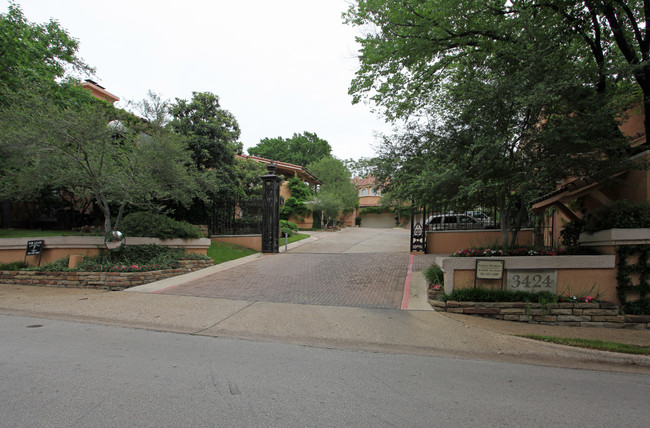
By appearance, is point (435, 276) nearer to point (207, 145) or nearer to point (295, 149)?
point (207, 145)

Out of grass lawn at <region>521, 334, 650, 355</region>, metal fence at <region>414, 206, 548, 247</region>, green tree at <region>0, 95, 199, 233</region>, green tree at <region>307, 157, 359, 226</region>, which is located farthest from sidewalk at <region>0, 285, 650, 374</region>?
green tree at <region>307, 157, 359, 226</region>

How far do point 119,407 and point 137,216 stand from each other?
9705 millimetres

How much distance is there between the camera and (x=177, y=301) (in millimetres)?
7996

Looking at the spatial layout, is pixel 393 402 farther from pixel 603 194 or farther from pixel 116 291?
pixel 116 291

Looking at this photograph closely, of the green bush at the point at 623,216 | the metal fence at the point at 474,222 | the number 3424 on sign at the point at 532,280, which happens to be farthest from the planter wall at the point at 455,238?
the number 3424 on sign at the point at 532,280

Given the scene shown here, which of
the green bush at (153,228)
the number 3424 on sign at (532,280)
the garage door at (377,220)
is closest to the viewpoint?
the number 3424 on sign at (532,280)

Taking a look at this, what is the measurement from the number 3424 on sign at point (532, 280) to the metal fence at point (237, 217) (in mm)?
11153

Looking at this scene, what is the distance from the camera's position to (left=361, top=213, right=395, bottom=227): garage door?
44.3m

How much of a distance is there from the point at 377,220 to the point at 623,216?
38.4 metres

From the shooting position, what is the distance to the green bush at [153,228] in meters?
11.4

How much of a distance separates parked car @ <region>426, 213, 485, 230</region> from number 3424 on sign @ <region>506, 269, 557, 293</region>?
6.79m

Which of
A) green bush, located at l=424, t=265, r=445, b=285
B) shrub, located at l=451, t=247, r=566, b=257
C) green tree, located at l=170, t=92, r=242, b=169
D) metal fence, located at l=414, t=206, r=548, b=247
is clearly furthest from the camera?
green tree, located at l=170, t=92, r=242, b=169

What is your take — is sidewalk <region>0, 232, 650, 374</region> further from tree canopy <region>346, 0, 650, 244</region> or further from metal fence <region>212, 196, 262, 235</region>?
metal fence <region>212, 196, 262, 235</region>

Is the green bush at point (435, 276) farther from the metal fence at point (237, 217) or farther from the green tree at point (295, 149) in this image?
the green tree at point (295, 149)
